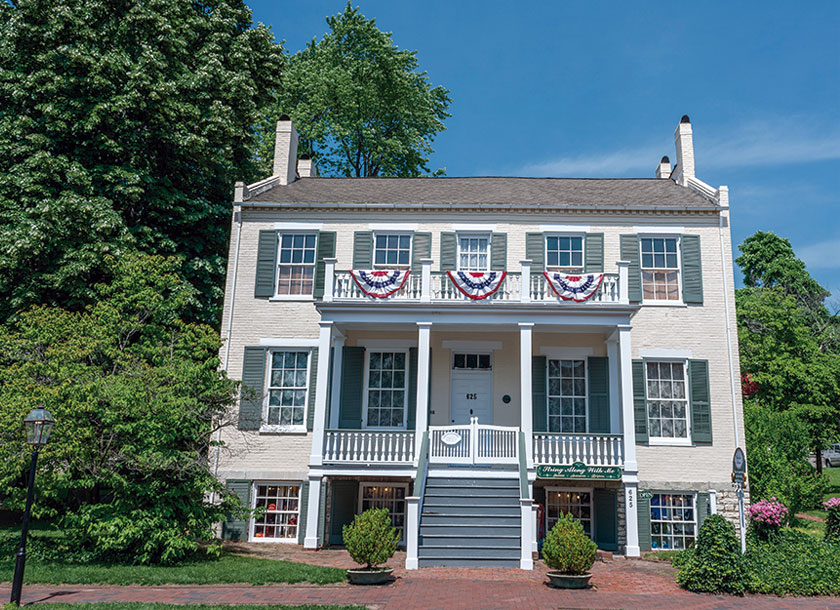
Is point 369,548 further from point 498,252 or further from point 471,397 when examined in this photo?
point 498,252

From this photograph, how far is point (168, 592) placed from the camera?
10.9m

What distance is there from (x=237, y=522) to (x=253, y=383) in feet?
12.0

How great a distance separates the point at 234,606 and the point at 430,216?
38.8ft

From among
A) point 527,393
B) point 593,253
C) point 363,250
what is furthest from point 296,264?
point 593,253

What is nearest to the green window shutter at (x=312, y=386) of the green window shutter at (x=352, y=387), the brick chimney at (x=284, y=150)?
the green window shutter at (x=352, y=387)

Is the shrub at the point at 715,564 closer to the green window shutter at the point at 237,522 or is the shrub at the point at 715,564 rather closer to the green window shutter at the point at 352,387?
the green window shutter at the point at 352,387

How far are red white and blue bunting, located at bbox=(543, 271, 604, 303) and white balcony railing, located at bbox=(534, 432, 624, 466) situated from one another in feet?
11.2

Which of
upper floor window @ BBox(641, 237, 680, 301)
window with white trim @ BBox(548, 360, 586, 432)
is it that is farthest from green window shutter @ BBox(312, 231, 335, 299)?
upper floor window @ BBox(641, 237, 680, 301)

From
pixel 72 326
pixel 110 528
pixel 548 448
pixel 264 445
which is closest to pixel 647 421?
pixel 548 448

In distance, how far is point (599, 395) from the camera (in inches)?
687

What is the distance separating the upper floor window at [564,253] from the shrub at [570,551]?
837 cm

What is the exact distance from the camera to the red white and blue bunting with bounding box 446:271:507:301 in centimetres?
1622

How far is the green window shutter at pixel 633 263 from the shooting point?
17.8m

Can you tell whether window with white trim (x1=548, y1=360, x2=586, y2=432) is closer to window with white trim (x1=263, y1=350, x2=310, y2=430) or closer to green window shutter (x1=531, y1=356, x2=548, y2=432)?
green window shutter (x1=531, y1=356, x2=548, y2=432)
